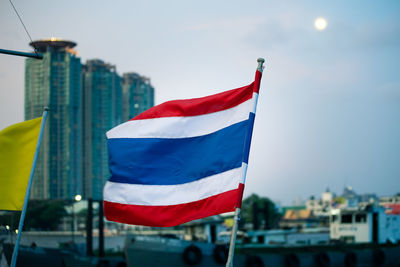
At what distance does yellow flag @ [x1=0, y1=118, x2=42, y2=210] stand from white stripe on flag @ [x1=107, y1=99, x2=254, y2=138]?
1.89 metres

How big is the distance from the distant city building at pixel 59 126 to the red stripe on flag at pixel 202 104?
3273 inches

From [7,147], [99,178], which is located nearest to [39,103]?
[99,178]

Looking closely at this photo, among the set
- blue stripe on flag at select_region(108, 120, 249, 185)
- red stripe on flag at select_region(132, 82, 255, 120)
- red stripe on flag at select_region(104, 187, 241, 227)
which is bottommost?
red stripe on flag at select_region(104, 187, 241, 227)

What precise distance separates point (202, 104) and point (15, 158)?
10.3ft

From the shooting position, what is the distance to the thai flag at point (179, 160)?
5480mm

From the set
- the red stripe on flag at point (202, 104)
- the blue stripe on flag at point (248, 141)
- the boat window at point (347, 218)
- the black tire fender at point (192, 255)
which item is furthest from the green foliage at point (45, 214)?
the blue stripe on flag at point (248, 141)

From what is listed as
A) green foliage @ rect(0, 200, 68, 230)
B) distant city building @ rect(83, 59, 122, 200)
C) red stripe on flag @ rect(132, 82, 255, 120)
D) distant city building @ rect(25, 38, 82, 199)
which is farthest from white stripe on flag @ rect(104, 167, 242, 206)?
distant city building @ rect(83, 59, 122, 200)

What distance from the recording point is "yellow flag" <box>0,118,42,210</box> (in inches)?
294

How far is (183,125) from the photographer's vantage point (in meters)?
5.91

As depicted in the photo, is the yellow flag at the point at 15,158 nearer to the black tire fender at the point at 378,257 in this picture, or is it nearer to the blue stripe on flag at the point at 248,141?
the blue stripe on flag at the point at 248,141

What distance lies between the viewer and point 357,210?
29.5m

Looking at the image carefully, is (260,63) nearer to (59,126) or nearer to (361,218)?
(361,218)

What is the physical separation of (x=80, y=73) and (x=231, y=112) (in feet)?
286

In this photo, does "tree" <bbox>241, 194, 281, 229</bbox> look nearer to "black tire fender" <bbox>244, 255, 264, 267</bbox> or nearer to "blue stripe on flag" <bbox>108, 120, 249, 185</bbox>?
"black tire fender" <bbox>244, 255, 264, 267</bbox>
